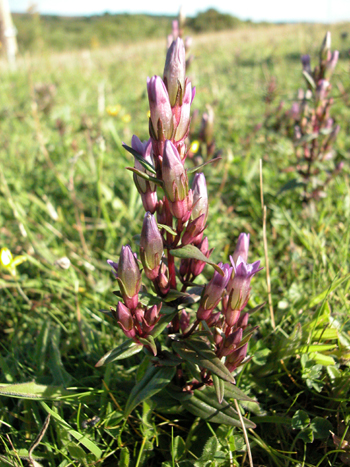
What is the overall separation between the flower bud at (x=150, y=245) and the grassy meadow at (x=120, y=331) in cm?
21

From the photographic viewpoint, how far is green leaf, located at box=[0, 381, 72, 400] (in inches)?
50.9

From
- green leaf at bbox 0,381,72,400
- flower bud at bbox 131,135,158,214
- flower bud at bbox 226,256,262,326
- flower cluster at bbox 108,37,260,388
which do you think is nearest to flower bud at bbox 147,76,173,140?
flower cluster at bbox 108,37,260,388

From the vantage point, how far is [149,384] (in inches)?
49.9

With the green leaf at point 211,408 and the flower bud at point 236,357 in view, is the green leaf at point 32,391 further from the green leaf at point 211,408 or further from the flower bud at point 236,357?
the flower bud at point 236,357

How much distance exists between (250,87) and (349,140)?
101 inches

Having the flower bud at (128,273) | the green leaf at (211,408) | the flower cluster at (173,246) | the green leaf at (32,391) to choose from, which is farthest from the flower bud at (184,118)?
the green leaf at (32,391)

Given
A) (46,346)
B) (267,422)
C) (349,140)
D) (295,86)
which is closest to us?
(267,422)

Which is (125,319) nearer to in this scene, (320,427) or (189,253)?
(189,253)

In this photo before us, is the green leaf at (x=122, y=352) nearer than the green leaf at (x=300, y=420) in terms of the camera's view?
Yes

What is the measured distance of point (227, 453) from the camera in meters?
1.31

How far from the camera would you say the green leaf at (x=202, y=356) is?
1142 millimetres

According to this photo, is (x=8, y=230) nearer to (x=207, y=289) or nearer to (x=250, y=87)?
(x=207, y=289)

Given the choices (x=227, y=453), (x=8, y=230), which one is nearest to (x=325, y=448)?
(x=227, y=453)

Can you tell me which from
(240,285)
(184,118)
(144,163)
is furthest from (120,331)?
(184,118)
